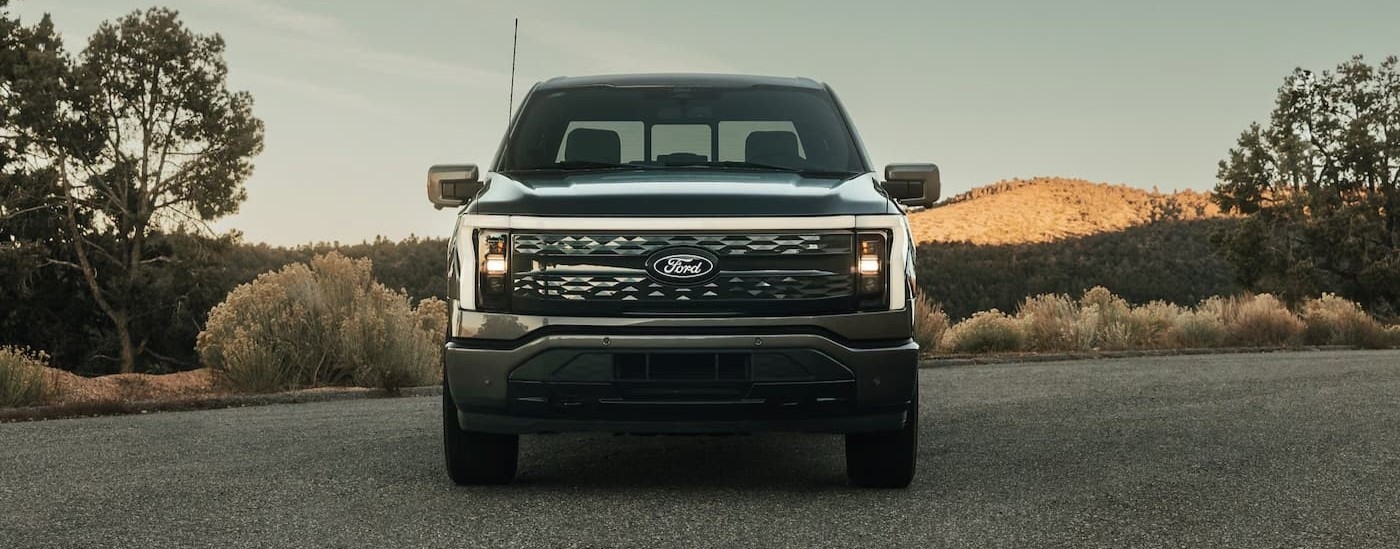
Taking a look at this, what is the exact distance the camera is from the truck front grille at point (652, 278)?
5617 mm

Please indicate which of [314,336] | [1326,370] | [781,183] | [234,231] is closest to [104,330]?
[234,231]

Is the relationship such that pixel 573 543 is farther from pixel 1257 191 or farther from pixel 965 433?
pixel 1257 191

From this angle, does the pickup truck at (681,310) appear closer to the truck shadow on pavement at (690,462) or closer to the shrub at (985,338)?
the truck shadow on pavement at (690,462)

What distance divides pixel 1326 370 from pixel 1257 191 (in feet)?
104

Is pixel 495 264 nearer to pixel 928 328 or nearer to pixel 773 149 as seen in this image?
pixel 773 149

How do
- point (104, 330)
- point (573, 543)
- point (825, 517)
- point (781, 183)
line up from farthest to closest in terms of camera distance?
point (104, 330) → point (781, 183) → point (825, 517) → point (573, 543)

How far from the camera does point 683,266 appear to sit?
5.61 meters

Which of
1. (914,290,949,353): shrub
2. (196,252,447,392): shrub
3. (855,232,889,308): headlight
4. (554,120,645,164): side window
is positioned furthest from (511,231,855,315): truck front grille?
(914,290,949,353): shrub

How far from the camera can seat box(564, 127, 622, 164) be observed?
6934 mm

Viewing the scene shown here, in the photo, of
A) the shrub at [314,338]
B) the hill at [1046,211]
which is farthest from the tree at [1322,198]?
the hill at [1046,211]

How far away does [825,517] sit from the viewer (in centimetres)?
568

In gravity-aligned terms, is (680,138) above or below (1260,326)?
above

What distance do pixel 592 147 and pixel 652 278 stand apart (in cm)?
155

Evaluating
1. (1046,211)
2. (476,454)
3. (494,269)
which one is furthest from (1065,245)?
(494,269)
